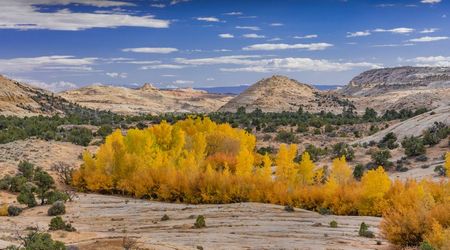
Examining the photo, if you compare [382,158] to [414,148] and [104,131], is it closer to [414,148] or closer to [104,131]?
[414,148]

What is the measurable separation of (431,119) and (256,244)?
5257cm

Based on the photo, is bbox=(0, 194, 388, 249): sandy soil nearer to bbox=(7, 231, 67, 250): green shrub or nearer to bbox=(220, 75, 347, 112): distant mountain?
bbox=(7, 231, 67, 250): green shrub

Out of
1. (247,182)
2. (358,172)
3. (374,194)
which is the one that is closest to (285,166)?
(247,182)

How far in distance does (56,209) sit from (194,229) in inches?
529

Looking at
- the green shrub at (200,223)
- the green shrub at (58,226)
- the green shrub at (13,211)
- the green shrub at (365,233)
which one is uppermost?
the green shrub at (365,233)

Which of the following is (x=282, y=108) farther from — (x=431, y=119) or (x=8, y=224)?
(x=8, y=224)

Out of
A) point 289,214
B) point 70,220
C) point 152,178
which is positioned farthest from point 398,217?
point 152,178

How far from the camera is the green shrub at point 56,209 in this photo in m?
43.8

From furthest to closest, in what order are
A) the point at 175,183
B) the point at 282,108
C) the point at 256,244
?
the point at 282,108 < the point at 175,183 < the point at 256,244

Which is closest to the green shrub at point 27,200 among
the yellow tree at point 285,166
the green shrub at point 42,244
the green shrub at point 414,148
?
the yellow tree at point 285,166

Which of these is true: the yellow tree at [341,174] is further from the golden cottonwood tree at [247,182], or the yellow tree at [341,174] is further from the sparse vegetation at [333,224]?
the sparse vegetation at [333,224]

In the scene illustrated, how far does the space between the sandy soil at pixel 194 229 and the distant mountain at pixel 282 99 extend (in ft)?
372

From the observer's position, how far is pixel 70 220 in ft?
137

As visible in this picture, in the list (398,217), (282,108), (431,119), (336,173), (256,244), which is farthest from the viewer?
(282,108)
